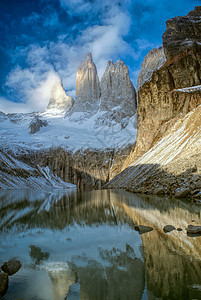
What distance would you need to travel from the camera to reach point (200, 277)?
9.71 ft

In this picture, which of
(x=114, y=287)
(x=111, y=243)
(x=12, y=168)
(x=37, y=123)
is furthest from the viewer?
(x=37, y=123)

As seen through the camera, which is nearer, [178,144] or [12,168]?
[178,144]

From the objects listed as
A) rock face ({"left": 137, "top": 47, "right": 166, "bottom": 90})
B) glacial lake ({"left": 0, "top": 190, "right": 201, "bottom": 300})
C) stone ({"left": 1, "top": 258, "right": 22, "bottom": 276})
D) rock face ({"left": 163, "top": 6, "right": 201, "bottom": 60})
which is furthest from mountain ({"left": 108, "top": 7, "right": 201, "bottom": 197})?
rock face ({"left": 137, "top": 47, "right": 166, "bottom": 90})

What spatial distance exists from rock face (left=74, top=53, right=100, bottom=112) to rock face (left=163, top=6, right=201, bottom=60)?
287 ft

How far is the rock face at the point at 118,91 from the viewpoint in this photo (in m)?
125

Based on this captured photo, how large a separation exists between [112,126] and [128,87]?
1151 inches

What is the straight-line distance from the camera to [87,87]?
144 meters

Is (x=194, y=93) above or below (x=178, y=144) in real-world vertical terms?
above

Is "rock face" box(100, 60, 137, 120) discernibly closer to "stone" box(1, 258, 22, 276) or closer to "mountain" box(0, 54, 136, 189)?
"mountain" box(0, 54, 136, 189)

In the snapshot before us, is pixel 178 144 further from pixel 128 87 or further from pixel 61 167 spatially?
pixel 128 87

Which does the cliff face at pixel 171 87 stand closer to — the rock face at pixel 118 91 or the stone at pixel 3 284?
the stone at pixel 3 284

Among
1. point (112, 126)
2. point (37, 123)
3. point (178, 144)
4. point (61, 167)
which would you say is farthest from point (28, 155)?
point (178, 144)

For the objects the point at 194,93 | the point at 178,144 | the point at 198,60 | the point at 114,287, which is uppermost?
the point at 198,60

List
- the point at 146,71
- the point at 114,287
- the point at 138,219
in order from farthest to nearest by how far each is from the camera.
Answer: the point at 146,71 < the point at 138,219 < the point at 114,287
